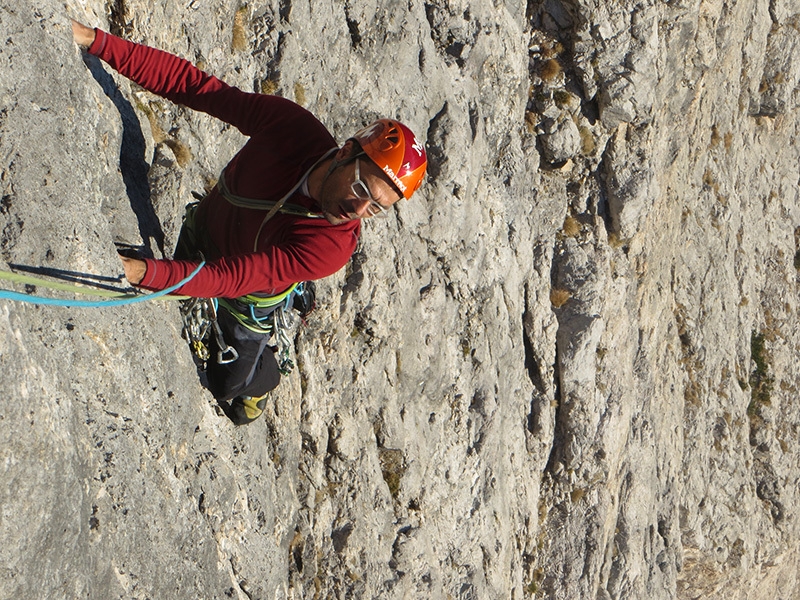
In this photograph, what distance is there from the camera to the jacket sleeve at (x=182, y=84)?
17.9 ft

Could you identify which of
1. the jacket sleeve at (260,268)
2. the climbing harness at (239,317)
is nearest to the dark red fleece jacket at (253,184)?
the jacket sleeve at (260,268)

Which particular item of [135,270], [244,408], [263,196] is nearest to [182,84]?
[263,196]

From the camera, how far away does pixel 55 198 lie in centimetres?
480

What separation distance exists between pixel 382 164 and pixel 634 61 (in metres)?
9.26

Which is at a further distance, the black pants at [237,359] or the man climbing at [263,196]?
the black pants at [237,359]

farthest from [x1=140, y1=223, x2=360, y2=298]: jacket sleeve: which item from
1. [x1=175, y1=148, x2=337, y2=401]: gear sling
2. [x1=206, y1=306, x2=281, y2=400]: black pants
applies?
[x1=206, y1=306, x2=281, y2=400]: black pants

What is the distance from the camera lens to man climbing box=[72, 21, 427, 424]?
509cm

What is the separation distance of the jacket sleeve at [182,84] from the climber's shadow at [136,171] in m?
0.52

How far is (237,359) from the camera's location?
22.7 feet

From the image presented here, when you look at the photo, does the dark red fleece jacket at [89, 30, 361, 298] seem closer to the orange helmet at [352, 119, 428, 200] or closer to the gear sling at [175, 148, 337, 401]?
the gear sling at [175, 148, 337, 401]

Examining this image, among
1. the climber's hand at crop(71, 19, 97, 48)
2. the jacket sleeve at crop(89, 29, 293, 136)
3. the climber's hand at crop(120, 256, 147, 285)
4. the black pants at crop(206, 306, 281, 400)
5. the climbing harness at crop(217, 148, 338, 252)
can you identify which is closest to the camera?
the climber's hand at crop(120, 256, 147, 285)

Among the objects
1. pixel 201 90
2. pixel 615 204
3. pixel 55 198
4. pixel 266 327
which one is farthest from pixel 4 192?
pixel 615 204

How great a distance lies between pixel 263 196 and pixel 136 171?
1.33 m

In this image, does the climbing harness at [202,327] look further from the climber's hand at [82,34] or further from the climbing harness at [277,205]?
the climber's hand at [82,34]
